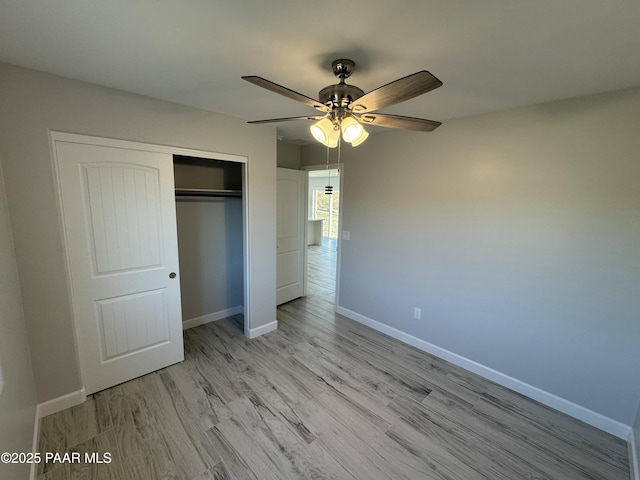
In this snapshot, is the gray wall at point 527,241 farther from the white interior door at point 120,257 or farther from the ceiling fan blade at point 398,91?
the white interior door at point 120,257

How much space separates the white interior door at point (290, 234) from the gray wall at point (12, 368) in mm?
2532

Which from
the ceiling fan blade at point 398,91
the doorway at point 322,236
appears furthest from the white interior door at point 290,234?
the ceiling fan blade at point 398,91

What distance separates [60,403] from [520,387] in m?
3.71

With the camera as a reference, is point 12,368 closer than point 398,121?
Yes

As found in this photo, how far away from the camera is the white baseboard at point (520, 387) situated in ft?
6.37

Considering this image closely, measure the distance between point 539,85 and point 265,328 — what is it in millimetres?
3292

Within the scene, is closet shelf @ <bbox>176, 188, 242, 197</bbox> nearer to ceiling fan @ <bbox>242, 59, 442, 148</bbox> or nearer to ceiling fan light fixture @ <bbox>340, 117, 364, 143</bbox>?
ceiling fan @ <bbox>242, 59, 442, 148</bbox>

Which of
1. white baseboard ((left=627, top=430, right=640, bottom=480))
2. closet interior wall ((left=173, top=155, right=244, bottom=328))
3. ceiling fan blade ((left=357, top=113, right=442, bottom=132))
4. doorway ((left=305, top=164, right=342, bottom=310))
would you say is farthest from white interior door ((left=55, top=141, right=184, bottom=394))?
white baseboard ((left=627, top=430, right=640, bottom=480))

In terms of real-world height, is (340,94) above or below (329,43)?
below

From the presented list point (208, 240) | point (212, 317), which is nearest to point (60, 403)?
point (212, 317)

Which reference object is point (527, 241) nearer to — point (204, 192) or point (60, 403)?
point (204, 192)

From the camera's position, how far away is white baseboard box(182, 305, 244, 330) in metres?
3.25

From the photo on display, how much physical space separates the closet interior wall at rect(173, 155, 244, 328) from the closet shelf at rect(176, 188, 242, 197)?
35 mm

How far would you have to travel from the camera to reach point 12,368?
134 cm
